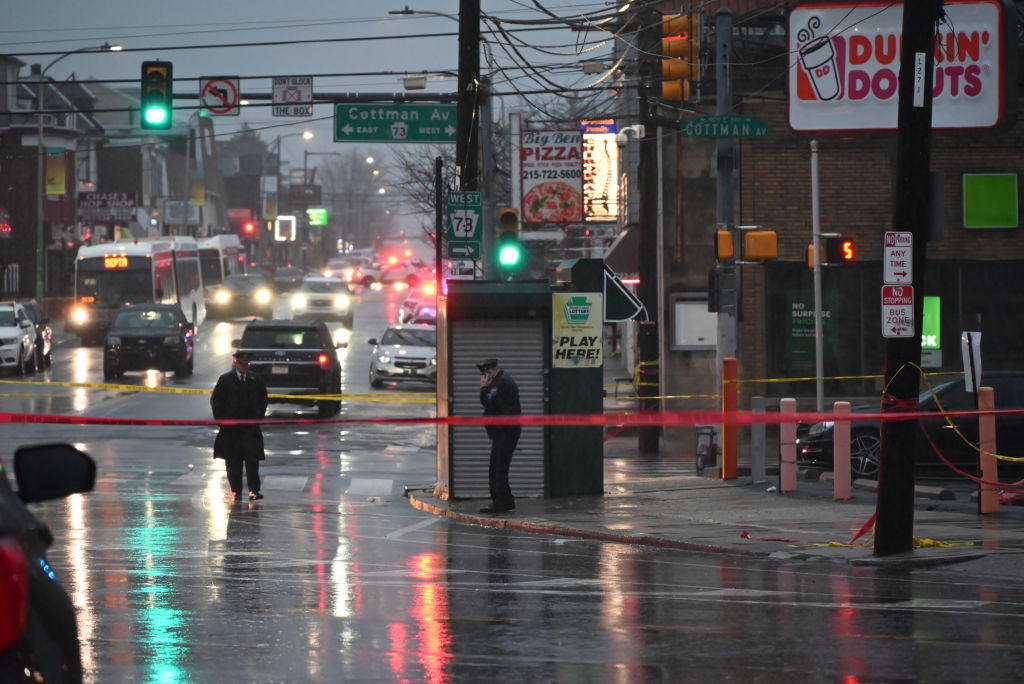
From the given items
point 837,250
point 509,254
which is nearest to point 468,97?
point 509,254

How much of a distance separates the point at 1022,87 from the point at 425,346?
1460cm

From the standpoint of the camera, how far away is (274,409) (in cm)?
3078

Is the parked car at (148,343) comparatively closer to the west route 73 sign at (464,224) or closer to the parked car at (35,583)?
the west route 73 sign at (464,224)

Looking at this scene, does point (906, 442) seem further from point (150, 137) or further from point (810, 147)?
point (150, 137)

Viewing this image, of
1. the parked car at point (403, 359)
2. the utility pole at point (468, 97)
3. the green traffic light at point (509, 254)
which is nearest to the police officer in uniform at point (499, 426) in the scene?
the utility pole at point (468, 97)

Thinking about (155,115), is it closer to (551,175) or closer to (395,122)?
(395,122)

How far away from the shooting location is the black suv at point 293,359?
30.4 m

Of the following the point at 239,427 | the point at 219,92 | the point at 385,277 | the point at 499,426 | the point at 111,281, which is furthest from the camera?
the point at 385,277

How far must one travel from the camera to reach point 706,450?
21.8m

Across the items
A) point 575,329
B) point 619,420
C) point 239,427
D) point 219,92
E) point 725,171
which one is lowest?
point 239,427

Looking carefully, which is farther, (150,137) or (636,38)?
(150,137)

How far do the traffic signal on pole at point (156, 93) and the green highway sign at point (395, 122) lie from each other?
121 inches

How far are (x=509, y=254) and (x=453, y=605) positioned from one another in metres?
12.7

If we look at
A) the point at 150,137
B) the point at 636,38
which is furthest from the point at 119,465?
the point at 150,137
